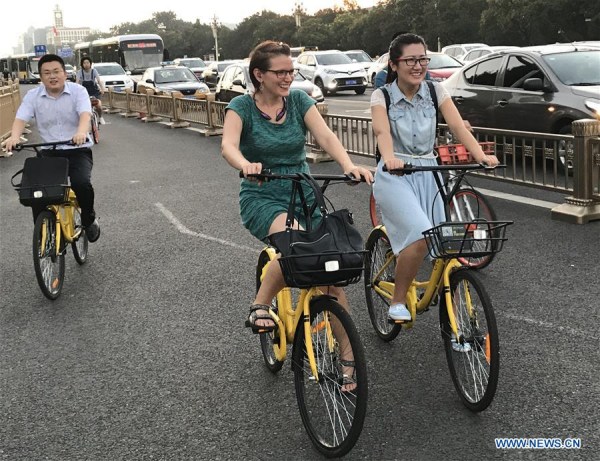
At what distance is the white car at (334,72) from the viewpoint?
3155 cm

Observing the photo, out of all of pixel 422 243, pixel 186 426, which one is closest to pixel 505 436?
pixel 422 243

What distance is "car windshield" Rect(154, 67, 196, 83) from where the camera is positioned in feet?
94.4

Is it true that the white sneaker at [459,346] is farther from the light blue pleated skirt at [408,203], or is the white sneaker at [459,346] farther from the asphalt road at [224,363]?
the light blue pleated skirt at [408,203]

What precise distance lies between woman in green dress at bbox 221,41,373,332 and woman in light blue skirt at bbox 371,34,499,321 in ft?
1.62

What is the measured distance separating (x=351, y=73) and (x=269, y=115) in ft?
92.1

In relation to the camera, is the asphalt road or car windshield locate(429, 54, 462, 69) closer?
the asphalt road

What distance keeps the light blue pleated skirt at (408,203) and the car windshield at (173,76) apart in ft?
81.8

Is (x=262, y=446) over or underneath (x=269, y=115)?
underneath

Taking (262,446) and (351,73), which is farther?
(351,73)

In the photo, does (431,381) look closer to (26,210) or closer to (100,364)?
(100,364)

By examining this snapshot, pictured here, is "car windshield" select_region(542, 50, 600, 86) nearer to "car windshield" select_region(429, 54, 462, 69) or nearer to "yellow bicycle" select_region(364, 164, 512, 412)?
"yellow bicycle" select_region(364, 164, 512, 412)

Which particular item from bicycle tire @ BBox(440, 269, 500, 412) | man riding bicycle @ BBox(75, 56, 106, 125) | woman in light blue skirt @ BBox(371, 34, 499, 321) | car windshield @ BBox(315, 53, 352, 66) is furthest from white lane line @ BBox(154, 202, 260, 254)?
car windshield @ BBox(315, 53, 352, 66)

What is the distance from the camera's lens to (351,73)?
31.6m

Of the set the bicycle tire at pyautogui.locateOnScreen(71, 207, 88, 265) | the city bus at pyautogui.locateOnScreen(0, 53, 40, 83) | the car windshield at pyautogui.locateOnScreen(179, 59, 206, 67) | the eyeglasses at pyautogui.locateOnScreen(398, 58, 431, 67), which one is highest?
the city bus at pyautogui.locateOnScreen(0, 53, 40, 83)
